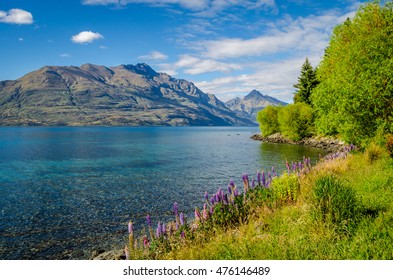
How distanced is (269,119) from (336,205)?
10307 cm

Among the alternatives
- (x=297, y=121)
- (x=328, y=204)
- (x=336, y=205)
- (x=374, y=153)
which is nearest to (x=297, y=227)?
(x=328, y=204)

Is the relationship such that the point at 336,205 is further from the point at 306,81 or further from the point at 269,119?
the point at 269,119

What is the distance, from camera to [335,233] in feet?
24.0

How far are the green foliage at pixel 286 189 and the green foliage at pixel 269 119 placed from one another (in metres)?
93.2

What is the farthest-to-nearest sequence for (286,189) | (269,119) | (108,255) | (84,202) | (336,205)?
(269,119) → (84,202) → (286,189) → (108,255) → (336,205)

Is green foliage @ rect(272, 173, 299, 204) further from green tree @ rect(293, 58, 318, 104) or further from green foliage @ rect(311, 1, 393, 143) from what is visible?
green tree @ rect(293, 58, 318, 104)

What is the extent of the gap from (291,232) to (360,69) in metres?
17.5

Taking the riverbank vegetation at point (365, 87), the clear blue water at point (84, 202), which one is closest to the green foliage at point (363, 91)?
the riverbank vegetation at point (365, 87)

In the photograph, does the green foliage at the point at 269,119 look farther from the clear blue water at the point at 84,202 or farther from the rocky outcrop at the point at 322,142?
the clear blue water at the point at 84,202

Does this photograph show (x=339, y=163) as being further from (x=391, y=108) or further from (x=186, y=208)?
(x=186, y=208)

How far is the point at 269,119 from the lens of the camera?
108312 mm

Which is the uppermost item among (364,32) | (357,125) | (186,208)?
(364,32)

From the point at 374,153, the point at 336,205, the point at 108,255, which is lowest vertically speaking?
the point at 108,255
